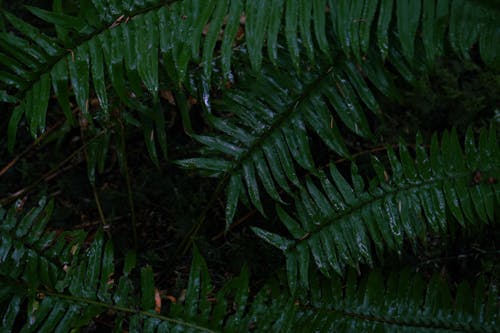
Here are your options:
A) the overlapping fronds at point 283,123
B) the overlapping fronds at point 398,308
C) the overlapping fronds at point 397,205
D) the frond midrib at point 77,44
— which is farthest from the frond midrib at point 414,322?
the frond midrib at point 77,44

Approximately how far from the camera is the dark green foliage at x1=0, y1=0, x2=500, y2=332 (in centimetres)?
175

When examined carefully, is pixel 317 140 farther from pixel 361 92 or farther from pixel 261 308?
pixel 261 308

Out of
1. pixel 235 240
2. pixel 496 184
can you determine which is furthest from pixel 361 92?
pixel 235 240

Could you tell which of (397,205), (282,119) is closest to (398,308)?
(397,205)

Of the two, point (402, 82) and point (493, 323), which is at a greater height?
point (402, 82)

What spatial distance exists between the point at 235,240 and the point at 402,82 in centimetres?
134

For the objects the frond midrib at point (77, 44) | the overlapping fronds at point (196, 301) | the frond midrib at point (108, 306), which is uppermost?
the frond midrib at point (77, 44)

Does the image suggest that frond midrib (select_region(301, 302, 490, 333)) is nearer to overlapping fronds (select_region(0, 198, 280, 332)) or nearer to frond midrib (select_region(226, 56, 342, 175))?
overlapping fronds (select_region(0, 198, 280, 332))

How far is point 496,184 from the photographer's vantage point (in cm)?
205

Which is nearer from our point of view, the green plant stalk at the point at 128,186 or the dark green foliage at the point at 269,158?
the dark green foliage at the point at 269,158

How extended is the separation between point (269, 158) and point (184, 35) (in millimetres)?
652

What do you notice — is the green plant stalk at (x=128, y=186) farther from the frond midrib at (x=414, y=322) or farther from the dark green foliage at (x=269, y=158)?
the frond midrib at (x=414, y=322)

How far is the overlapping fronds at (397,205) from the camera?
6.73ft

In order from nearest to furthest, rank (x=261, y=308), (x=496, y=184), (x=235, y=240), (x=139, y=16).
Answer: (x=139, y=16), (x=261, y=308), (x=496, y=184), (x=235, y=240)
